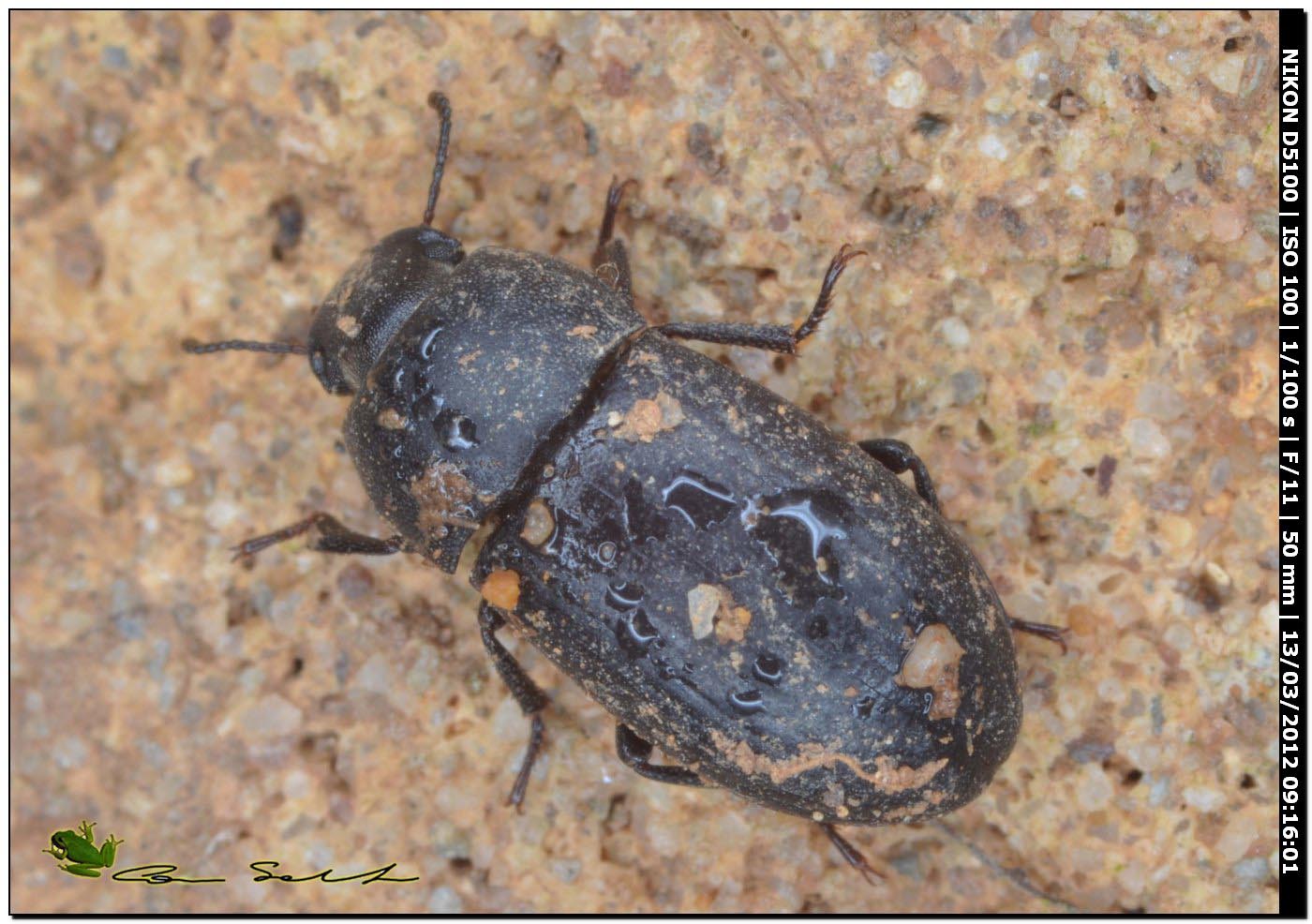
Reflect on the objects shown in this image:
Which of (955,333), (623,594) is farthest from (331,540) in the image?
(955,333)

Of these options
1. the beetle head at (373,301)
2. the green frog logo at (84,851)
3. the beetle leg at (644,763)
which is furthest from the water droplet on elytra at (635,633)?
the green frog logo at (84,851)

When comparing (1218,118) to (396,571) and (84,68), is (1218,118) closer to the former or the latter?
(396,571)

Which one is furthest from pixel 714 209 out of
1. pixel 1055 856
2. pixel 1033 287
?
pixel 1055 856

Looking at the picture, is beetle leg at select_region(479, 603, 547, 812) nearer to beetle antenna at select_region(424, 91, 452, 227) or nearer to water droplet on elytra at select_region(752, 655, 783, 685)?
water droplet on elytra at select_region(752, 655, 783, 685)

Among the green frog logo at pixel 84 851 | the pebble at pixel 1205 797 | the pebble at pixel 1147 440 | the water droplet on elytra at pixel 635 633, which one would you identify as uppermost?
the pebble at pixel 1147 440

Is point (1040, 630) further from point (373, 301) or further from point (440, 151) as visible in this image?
point (440, 151)

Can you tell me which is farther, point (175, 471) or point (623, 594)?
point (175, 471)

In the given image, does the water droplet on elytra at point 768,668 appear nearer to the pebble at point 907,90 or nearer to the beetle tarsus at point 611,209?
the beetle tarsus at point 611,209
